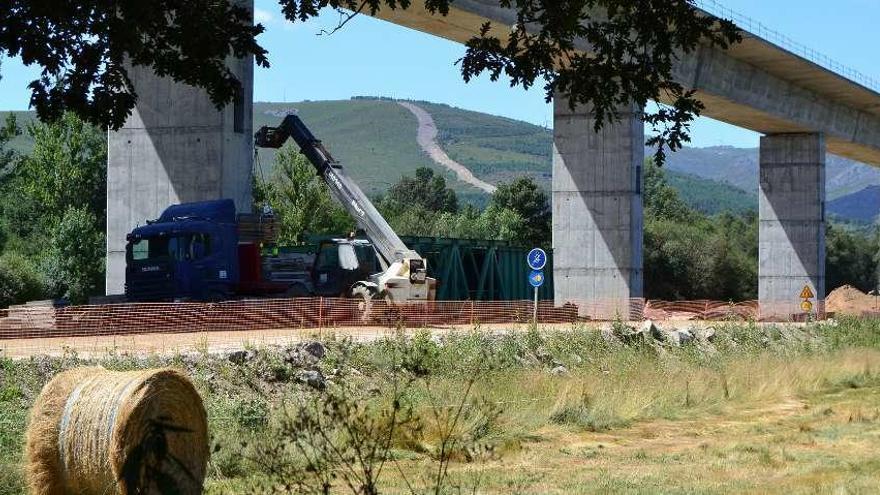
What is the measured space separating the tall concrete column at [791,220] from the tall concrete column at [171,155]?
1223 inches

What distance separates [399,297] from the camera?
38250 mm

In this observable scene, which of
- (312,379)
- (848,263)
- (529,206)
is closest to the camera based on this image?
(312,379)

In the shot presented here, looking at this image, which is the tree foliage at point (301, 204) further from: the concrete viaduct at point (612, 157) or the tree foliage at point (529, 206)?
the concrete viaduct at point (612, 157)

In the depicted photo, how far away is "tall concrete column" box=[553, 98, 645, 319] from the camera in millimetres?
48812

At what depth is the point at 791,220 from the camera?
63.4m

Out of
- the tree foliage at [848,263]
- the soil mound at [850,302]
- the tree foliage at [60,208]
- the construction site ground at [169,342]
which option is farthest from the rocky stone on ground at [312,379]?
the tree foliage at [848,263]

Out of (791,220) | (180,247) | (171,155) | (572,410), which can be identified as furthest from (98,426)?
(791,220)

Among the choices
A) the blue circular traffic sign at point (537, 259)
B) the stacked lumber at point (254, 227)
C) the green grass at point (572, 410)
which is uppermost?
the stacked lumber at point (254, 227)

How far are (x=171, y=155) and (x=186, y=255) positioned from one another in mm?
4671

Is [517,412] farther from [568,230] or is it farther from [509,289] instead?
[509,289]

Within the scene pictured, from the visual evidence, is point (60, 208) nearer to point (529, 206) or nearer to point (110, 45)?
point (529, 206)

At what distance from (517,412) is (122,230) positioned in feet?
70.4

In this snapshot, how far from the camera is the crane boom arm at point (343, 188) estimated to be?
1588 inches

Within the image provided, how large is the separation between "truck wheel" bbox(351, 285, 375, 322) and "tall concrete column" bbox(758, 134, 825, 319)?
28808 millimetres
